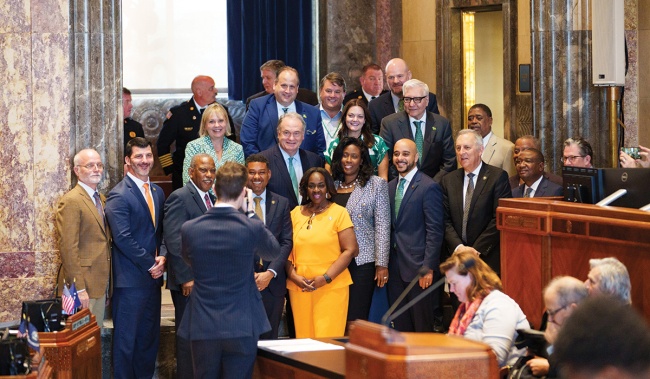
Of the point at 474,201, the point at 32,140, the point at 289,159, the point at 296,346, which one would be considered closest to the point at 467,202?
the point at 474,201

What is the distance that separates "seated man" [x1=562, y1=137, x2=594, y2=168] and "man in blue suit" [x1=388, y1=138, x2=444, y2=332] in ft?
2.62

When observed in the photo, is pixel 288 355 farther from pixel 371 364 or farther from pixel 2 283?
pixel 2 283

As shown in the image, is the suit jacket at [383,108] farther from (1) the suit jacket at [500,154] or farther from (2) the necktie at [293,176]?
(2) the necktie at [293,176]

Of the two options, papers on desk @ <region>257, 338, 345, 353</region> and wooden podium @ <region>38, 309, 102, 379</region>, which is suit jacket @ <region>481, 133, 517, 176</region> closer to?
papers on desk @ <region>257, 338, 345, 353</region>

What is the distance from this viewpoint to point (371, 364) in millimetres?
3490

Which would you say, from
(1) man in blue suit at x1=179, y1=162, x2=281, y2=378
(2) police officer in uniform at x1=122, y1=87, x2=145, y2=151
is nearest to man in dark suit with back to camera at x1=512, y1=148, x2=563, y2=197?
(1) man in blue suit at x1=179, y1=162, x2=281, y2=378

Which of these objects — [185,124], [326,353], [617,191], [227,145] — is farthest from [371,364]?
[185,124]

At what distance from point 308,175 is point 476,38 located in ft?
12.6

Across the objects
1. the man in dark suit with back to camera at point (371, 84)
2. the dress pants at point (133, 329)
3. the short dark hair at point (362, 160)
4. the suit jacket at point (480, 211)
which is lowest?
the dress pants at point (133, 329)

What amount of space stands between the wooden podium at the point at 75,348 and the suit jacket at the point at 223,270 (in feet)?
2.20

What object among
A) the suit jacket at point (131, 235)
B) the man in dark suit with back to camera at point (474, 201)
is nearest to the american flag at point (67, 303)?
the suit jacket at point (131, 235)

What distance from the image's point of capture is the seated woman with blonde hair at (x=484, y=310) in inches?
170

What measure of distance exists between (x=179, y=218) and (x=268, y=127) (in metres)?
1.03

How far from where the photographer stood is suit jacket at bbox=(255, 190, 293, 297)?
19.6 feet
